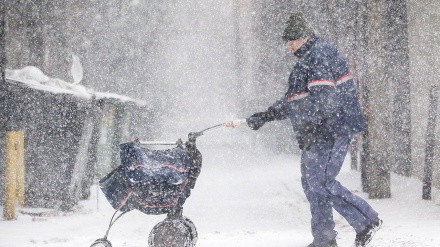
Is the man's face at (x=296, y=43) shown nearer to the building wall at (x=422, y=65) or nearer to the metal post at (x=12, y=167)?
the building wall at (x=422, y=65)

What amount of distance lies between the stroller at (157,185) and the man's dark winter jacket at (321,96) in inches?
25.6

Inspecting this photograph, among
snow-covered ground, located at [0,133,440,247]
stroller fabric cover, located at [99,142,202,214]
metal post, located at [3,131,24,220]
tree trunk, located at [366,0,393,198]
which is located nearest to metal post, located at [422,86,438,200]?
snow-covered ground, located at [0,133,440,247]

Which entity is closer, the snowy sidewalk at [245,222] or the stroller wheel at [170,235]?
the stroller wheel at [170,235]

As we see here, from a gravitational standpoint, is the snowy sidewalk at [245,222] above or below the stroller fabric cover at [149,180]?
below

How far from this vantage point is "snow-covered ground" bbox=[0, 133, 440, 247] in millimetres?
5027

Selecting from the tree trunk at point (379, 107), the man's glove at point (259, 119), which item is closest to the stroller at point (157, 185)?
the man's glove at point (259, 119)

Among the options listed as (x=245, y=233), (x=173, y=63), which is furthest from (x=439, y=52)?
(x=173, y=63)

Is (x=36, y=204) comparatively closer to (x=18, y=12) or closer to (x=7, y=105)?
(x=7, y=105)

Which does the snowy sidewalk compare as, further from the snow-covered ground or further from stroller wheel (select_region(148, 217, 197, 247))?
stroller wheel (select_region(148, 217, 197, 247))

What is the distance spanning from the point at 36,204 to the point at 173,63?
135ft

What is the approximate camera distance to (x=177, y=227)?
4.11 m

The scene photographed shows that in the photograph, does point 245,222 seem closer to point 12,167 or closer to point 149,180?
point 149,180

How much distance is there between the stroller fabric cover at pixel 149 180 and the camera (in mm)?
3944

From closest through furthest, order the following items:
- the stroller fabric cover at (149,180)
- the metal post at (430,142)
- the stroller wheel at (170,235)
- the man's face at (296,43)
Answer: the stroller fabric cover at (149,180) < the stroller wheel at (170,235) < the man's face at (296,43) < the metal post at (430,142)
